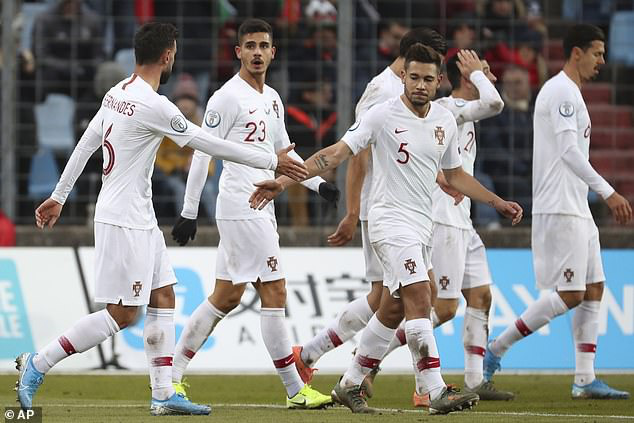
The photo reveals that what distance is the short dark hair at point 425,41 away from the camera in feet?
30.7

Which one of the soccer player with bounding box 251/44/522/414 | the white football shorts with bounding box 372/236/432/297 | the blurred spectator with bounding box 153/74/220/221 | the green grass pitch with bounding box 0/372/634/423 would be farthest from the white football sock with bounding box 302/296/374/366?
the blurred spectator with bounding box 153/74/220/221

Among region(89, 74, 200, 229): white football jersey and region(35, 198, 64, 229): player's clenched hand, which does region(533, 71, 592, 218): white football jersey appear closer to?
region(89, 74, 200, 229): white football jersey

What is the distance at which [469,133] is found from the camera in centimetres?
1038

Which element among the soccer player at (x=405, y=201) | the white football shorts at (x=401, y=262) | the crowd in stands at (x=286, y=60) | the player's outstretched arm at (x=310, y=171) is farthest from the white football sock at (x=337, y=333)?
the crowd in stands at (x=286, y=60)

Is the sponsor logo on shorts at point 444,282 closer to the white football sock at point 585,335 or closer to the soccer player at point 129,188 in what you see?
the white football sock at point 585,335

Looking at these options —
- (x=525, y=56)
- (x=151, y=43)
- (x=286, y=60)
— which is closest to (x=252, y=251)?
(x=151, y=43)

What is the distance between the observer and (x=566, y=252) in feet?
34.8

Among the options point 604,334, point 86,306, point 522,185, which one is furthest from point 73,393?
point 522,185

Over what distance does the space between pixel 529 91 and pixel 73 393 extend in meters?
6.74

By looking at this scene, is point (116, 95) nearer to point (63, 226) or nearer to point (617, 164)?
point (63, 226)

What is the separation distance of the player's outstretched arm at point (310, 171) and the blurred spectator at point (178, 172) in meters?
6.20

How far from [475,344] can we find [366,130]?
2324mm

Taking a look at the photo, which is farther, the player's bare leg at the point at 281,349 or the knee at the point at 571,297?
the knee at the point at 571,297

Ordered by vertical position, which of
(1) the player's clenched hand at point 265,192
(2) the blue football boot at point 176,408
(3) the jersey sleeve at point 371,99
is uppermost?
(3) the jersey sleeve at point 371,99
